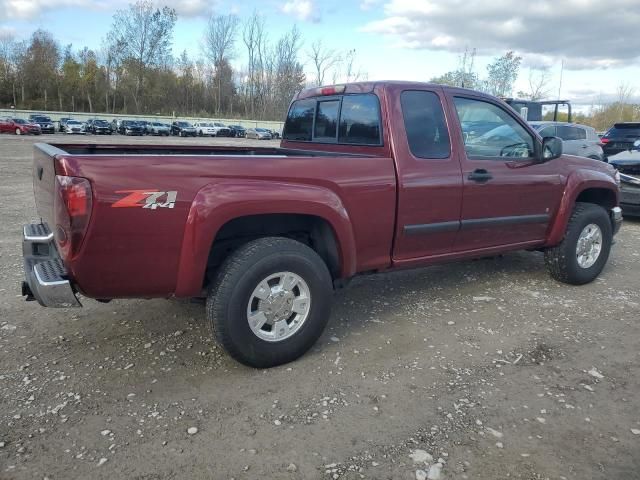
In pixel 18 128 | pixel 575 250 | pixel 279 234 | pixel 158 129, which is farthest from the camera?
pixel 158 129

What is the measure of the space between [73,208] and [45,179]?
0.63 m

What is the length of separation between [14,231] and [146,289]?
505 cm

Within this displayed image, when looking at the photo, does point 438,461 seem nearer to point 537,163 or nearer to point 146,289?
point 146,289

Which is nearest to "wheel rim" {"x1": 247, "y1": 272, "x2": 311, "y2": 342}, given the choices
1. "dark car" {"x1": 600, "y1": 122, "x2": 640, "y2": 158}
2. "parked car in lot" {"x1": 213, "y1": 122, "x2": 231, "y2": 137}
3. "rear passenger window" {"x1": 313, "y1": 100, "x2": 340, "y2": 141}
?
"rear passenger window" {"x1": 313, "y1": 100, "x2": 340, "y2": 141}

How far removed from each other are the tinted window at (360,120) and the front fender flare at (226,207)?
2.89 feet

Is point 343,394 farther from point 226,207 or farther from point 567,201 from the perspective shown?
point 567,201

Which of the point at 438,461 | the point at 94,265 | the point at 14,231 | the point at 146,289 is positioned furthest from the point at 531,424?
the point at 14,231

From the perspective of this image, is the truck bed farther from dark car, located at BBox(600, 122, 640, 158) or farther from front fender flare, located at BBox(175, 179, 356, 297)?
dark car, located at BBox(600, 122, 640, 158)

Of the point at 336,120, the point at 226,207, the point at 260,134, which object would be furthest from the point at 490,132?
the point at 260,134

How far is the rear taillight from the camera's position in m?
2.75

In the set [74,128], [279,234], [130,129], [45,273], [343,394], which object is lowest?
[343,394]

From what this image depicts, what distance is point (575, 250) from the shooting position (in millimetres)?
5285

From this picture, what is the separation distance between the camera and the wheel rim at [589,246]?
537 cm

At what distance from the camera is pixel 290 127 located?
5.20 meters
